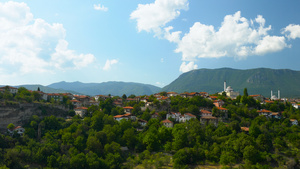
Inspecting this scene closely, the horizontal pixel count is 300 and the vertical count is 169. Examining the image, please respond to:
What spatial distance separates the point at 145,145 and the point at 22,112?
29983 mm

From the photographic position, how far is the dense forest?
126 feet

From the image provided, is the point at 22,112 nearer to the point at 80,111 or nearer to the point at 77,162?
the point at 80,111

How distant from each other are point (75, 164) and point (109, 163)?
5.65 metres

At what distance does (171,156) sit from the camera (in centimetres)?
4366

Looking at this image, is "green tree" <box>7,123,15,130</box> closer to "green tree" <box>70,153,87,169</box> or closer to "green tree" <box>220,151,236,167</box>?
"green tree" <box>70,153,87,169</box>

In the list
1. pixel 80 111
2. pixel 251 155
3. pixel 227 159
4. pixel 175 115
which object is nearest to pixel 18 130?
pixel 80 111

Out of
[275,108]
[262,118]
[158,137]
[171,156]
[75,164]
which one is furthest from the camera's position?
[275,108]

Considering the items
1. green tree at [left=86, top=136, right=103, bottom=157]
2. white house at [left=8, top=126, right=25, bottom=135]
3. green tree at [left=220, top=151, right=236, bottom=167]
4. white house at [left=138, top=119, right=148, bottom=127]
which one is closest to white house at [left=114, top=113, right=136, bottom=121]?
white house at [left=138, top=119, right=148, bottom=127]

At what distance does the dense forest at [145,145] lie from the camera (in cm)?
3844

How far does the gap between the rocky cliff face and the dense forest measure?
223 centimetres

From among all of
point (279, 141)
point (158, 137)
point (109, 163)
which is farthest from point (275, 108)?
point (109, 163)

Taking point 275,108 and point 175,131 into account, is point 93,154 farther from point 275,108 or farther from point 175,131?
point 275,108

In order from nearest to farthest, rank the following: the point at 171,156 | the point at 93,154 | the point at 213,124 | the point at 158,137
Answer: the point at 93,154
the point at 171,156
the point at 158,137
the point at 213,124

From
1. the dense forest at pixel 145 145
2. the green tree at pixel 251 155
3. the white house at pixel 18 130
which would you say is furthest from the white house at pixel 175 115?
the white house at pixel 18 130
